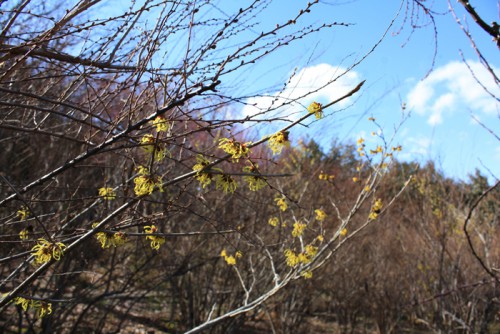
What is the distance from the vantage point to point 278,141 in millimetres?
1843

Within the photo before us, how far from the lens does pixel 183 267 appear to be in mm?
5949

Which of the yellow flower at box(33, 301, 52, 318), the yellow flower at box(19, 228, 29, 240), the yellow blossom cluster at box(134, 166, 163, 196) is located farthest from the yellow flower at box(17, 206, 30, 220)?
the yellow blossom cluster at box(134, 166, 163, 196)

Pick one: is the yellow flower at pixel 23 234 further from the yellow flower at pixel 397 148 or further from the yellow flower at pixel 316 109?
the yellow flower at pixel 397 148

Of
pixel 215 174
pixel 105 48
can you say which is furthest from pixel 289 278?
pixel 105 48

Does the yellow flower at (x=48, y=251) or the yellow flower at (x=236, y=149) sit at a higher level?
the yellow flower at (x=236, y=149)

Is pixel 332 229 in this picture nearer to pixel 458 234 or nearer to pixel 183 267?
→ pixel 458 234

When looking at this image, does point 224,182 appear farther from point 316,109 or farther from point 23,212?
point 23,212

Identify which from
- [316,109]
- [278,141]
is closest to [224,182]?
[278,141]

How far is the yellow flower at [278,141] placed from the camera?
1.84 metres

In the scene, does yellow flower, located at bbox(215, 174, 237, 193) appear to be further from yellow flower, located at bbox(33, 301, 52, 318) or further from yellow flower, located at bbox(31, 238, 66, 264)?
yellow flower, located at bbox(33, 301, 52, 318)

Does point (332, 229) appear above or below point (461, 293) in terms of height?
above

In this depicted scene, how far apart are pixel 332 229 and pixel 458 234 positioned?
2.32m

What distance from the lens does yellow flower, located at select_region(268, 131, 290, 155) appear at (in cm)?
184

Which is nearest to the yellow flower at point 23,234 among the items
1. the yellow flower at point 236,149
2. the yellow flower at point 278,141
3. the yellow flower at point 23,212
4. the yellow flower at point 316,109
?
the yellow flower at point 23,212
